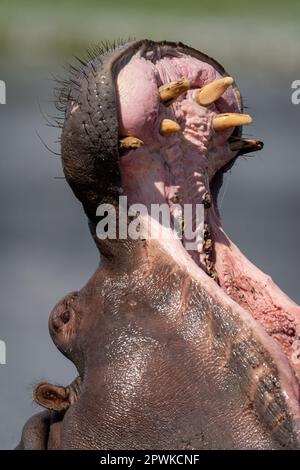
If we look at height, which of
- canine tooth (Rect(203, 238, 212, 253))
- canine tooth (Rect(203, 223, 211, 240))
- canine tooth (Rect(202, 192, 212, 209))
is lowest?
canine tooth (Rect(203, 238, 212, 253))

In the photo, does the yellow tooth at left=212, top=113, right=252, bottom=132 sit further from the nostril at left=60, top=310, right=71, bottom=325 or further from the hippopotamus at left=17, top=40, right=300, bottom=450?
the nostril at left=60, top=310, right=71, bottom=325

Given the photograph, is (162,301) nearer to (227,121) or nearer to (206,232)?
(206,232)

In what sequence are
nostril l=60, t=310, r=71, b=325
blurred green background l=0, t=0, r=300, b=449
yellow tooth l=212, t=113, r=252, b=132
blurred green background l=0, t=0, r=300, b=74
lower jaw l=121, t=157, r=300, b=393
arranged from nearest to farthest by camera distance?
lower jaw l=121, t=157, r=300, b=393
yellow tooth l=212, t=113, r=252, b=132
nostril l=60, t=310, r=71, b=325
blurred green background l=0, t=0, r=300, b=449
blurred green background l=0, t=0, r=300, b=74

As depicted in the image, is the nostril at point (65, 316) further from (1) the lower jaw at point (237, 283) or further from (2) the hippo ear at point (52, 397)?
(1) the lower jaw at point (237, 283)

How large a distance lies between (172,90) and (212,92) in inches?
6.7

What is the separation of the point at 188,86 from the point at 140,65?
0.14 m

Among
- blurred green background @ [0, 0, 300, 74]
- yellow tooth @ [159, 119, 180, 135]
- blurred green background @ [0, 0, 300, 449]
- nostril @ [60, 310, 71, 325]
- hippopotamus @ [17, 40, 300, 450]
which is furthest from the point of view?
blurred green background @ [0, 0, 300, 74]

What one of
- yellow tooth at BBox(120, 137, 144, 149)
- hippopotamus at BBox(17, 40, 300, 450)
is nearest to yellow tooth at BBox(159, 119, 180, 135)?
hippopotamus at BBox(17, 40, 300, 450)

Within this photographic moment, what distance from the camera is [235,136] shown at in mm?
5312

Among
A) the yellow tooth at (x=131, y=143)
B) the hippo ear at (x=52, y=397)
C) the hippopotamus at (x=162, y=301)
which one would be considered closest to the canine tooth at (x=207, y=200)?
the hippopotamus at (x=162, y=301)

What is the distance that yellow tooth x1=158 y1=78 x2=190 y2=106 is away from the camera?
4.95 metres

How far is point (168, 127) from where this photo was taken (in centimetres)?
496

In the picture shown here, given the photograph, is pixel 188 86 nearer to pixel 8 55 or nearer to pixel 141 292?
pixel 141 292

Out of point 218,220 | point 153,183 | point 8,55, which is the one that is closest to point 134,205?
point 153,183
